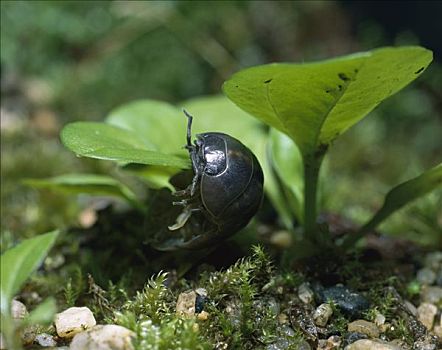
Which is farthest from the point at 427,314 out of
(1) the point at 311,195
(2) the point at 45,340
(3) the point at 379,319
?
(2) the point at 45,340

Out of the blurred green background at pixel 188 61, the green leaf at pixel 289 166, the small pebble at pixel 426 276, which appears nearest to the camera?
the small pebble at pixel 426 276

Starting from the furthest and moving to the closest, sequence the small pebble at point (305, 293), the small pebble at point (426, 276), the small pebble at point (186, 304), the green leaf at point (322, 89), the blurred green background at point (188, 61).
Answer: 1. the blurred green background at point (188, 61)
2. the small pebble at point (426, 276)
3. the small pebble at point (305, 293)
4. the small pebble at point (186, 304)
5. the green leaf at point (322, 89)

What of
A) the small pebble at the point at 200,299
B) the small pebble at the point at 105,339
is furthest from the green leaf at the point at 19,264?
the small pebble at the point at 200,299

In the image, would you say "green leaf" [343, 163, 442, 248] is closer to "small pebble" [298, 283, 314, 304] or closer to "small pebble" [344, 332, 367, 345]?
"small pebble" [298, 283, 314, 304]

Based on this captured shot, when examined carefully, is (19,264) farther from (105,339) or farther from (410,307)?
Result: (410,307)

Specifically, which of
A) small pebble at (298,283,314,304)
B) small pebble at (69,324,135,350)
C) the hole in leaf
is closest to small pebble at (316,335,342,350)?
small pebble at (298,283,314,304)

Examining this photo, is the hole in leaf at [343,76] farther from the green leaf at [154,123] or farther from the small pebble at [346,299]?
the green leaf at [154,123]

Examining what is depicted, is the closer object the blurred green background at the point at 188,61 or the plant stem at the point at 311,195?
the plant stem at the point at 311,195

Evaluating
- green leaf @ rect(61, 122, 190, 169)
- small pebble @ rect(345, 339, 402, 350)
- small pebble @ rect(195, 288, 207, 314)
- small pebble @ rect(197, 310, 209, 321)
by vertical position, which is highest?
green leaf @ rect(61, 122, 190, 169)
